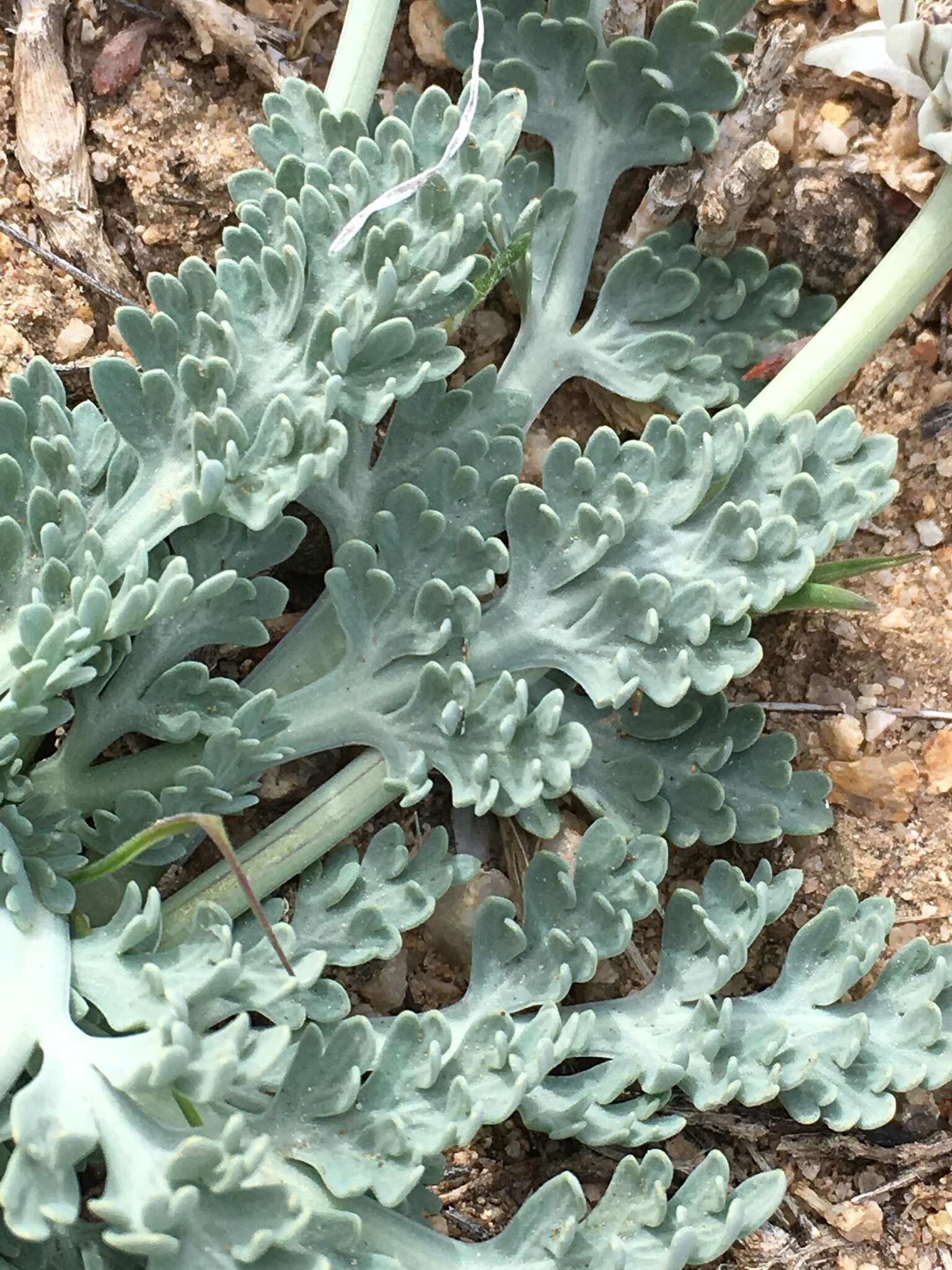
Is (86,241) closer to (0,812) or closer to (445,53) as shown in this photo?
(445,53)

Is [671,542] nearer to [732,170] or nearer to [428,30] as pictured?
[732,170]

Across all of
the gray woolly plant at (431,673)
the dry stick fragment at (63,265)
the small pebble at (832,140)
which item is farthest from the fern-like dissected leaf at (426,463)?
the small pebble at (832,140)

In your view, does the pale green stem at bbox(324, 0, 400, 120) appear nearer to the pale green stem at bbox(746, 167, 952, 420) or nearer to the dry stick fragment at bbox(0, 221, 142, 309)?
the dry stick fragment at bbox(0, 221, 142, 309)

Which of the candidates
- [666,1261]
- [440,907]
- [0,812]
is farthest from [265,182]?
[666,1261]

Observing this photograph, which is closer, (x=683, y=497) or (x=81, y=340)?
(x=683, y=497)

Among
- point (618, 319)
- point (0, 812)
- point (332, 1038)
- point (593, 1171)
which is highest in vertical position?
point (618, 319)

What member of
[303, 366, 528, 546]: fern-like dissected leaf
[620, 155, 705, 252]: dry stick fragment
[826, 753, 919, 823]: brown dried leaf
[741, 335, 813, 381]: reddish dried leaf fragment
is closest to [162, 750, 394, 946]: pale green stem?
[303, 366, 528, 546]: fern-like dissected leaf
